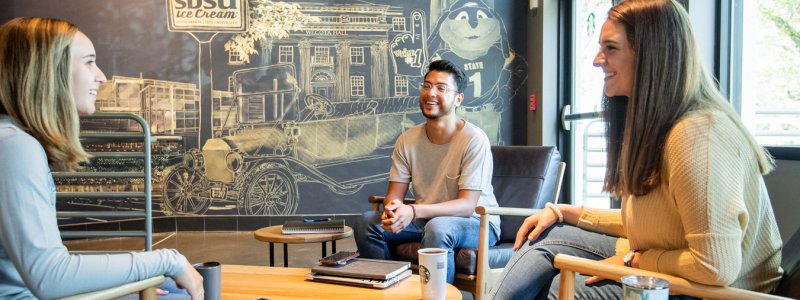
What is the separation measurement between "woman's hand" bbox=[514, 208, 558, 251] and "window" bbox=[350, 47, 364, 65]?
3591 millimetres

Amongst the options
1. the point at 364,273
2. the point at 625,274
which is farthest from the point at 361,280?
the point at 625,274

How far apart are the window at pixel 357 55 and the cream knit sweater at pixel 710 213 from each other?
13.1 feet

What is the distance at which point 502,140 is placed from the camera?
216 inches

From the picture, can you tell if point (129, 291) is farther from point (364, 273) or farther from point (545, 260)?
point (545, 260)

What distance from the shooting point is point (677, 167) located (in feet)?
4.65

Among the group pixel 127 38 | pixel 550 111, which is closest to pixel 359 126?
pixel 550 111

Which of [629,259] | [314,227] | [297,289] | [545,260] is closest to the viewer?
[629,259]

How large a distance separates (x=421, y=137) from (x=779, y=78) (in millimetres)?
1623

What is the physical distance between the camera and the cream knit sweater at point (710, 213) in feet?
4.44

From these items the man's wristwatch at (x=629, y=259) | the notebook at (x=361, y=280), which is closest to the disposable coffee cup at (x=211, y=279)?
the notebook at (x=361, y=280)

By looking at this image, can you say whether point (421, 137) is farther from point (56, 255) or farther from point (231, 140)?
point (231, 140)

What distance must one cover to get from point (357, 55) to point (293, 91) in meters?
0.63

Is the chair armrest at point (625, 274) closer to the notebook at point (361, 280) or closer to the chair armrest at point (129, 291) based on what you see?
the notebook at point (361, 280)

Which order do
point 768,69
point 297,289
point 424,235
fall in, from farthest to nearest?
point 768,69 < point 424,235 < point 297,289
